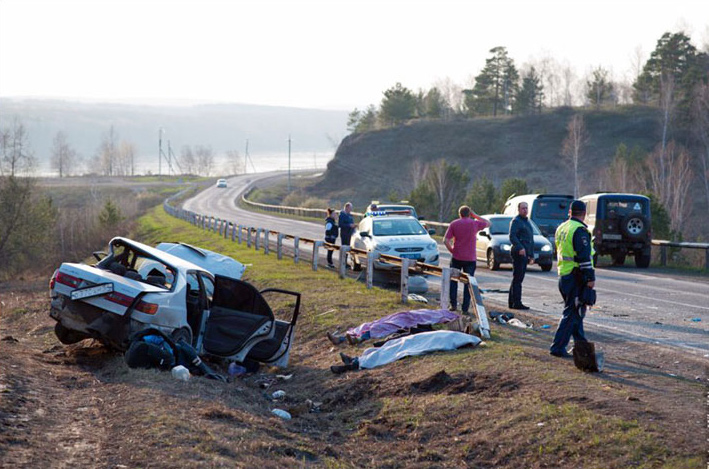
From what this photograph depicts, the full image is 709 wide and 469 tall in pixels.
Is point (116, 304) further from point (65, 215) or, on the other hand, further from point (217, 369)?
point (65, 215)

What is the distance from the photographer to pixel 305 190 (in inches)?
4277

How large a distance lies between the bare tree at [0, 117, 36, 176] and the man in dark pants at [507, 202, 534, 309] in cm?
5812

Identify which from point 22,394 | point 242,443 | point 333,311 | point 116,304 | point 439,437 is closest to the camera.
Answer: point 242,443

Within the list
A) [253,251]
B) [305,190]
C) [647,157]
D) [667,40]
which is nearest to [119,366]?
[253,251]

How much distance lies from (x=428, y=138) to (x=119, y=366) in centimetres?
10126

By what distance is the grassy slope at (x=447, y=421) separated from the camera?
6.57 m

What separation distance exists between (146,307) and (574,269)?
17.4 feet

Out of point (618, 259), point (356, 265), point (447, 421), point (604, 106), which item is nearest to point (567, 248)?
point (447, 421)

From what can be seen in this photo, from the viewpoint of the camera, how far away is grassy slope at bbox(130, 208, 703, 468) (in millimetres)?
6566

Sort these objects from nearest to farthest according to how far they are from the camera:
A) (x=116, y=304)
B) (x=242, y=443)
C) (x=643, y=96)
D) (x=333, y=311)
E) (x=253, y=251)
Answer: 1. (x=242, y=443)
2. (x=116, y=304)
3. (x=333, y=311)
4. (x=253, y=251)
5. (x=643, y=96)

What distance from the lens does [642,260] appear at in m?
25.6

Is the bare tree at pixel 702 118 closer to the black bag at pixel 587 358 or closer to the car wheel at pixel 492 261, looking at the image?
the car wheel at pixel 492 261

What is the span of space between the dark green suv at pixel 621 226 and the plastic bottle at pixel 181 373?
18.3 meters

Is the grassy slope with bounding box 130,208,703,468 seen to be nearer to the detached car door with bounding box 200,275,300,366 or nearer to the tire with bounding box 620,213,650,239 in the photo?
the detached car door with bounding box 200,275,300,366
